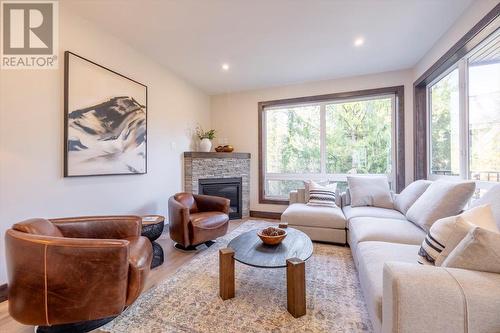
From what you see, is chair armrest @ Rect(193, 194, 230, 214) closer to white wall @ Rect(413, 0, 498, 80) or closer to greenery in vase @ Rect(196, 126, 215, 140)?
greenery in vase @ Rect(196, 126, 215, 140)

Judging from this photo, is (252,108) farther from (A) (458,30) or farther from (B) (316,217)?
(A) (458,30)

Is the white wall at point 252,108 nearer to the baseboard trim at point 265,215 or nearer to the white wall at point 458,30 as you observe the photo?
the baseboard trim at point 265,215

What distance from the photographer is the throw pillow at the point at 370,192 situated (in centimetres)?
309

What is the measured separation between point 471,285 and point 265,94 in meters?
4.08

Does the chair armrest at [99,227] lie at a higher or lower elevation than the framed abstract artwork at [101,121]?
lower

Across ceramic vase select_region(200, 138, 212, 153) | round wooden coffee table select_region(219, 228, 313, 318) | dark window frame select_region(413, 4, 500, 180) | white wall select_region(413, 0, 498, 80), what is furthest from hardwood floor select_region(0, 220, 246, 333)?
white wall select_region(413, 0, 498, 80)

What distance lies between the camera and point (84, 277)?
1271 mm

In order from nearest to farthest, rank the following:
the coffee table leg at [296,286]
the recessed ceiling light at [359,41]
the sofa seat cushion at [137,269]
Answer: the sofa seat cushion at [137,269] < the coffee table leg at [296,286] < the recessed ceiling light at [359,41]

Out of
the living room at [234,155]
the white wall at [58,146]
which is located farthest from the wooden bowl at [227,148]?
the white wall at [58,146]

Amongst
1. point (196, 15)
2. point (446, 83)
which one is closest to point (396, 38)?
point (446, 83)

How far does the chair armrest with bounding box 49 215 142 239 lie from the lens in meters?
1.77

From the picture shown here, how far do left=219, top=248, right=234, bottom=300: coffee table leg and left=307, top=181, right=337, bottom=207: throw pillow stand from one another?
1902 mm

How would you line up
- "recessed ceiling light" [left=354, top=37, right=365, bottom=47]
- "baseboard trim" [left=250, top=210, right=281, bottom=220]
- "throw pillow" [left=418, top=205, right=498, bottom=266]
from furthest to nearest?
"baseboard trim" [left=250, top=210, right=281, bottom=220] → "recessed ceiling light" [left=354, top=37, right=365, bottom=47] → "throw pillow" [left=418, top=205, right=498, bottom=266]

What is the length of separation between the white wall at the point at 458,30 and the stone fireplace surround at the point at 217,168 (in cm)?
317
